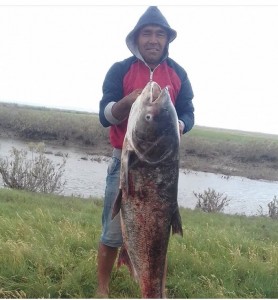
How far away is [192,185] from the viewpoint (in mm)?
23469

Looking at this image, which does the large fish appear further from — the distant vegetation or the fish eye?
the distant vegetation

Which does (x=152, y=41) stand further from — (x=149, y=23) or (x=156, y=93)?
(x=156, y=93)

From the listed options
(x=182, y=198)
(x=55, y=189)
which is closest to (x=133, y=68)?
(x=55, y=189)

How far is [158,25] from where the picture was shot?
12.2 feet

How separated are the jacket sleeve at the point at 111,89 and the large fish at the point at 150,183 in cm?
78

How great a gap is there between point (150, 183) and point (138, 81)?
50.6 inches

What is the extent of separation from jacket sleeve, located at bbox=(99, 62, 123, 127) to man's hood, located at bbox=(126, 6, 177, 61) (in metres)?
0.22

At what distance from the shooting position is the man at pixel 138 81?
373 centimetres

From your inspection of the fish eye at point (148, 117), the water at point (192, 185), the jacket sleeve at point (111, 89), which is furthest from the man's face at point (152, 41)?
the water at point (192, 185)

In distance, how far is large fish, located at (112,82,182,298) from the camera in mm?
2852

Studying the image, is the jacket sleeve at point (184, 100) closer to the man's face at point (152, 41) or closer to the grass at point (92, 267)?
the man's face at point (152, 41)

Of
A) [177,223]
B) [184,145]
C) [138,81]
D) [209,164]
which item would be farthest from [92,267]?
[184,145]

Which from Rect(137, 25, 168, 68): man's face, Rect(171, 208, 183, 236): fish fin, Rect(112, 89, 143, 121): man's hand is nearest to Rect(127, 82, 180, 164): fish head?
Rect(112, 89, 143, 121): man's hand

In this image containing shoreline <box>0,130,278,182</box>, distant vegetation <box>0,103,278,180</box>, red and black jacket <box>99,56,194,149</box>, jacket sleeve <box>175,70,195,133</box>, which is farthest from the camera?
distant vegetation <box>0,103,278,180</box>
